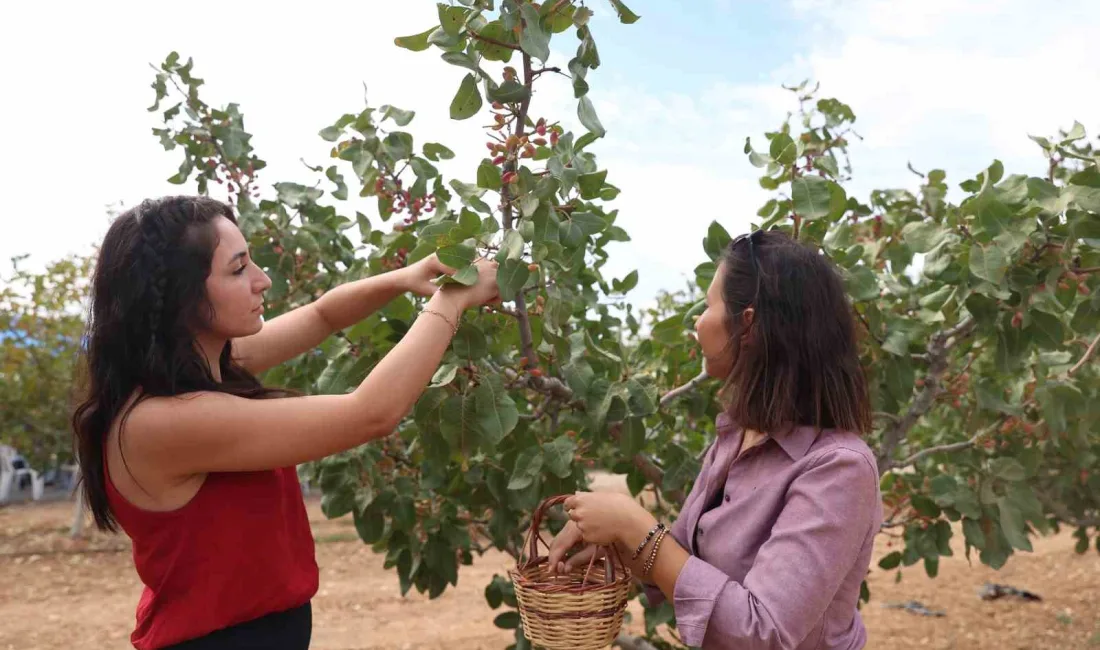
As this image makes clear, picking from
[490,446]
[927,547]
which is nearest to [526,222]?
[490,446]

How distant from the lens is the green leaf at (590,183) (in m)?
2.09

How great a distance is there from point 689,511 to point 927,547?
2.14 metres

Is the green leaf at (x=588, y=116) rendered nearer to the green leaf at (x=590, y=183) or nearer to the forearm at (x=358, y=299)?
the green leaf at (x=590, y=183)

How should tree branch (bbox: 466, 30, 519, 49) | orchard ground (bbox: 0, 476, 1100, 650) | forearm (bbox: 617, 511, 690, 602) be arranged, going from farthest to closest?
orchard ground (bbox: 0, 476, 1100, 650) < tree branch (bbox: 466, 30, 519, 49) < forearm (bbox: 617, 511, 690, 602)

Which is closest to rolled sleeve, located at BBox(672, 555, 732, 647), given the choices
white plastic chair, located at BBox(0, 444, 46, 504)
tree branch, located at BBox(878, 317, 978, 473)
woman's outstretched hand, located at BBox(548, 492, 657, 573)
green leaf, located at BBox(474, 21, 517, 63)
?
woman's outstretched hand, located at BBox(548, 492, 657, 573)

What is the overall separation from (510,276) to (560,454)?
711mm

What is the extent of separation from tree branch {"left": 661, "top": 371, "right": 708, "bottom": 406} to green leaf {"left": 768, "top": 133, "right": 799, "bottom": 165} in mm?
617

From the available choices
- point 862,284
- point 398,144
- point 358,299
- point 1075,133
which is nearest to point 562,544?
point 358,299

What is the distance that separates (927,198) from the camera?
289 cm

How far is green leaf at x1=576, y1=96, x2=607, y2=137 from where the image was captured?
6.59 feet

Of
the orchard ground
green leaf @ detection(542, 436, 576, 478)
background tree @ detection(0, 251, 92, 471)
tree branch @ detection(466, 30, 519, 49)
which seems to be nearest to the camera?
tree branch @ detection(466, 30, 519, 49)

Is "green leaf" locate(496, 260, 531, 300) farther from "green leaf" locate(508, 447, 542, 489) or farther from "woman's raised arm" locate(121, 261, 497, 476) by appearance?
"green leaf" locate(508, 447, 542, 489)

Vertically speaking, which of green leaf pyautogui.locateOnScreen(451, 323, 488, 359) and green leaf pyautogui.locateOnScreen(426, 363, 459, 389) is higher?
green leaf pyautogui.locateOnScreen(451, 323, 488, 359)

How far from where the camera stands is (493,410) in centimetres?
211
